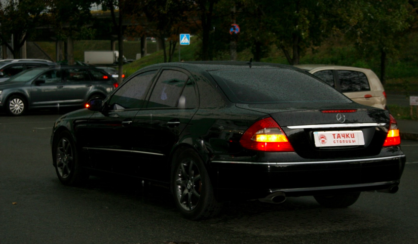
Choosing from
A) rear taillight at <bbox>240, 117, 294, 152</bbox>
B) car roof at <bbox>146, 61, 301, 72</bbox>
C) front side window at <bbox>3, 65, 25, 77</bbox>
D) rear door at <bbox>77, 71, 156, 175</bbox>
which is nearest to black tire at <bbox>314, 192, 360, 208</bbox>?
car roof at <bbox>146, 61, 301, 72</bbox>

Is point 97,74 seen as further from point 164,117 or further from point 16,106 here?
point 164,117

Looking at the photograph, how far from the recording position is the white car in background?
14.3 metres

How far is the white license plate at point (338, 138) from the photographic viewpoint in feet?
19.3

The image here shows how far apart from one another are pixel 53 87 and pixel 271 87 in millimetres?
17652

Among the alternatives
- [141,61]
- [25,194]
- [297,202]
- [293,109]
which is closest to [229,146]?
[293,109]

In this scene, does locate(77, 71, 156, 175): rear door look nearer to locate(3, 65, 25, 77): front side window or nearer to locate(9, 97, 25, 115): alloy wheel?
locate(9, 97, 25, 115): alloy wheel

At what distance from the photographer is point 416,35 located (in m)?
60.9

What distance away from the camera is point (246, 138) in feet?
19.1

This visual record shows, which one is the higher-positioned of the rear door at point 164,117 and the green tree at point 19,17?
the green tree at point 19,17

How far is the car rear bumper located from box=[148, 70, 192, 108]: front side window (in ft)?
3.71

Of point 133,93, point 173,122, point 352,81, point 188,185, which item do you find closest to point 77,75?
point 352,81

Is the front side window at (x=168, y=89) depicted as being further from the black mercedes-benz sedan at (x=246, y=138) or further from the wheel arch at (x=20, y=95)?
the wheel arch at (x=20, y=95)

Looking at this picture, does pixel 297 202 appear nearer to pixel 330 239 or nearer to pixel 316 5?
pixel 330 239

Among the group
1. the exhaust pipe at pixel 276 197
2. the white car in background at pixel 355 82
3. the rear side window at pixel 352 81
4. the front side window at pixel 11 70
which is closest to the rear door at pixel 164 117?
the exhaust pipe at pixel 276 197
